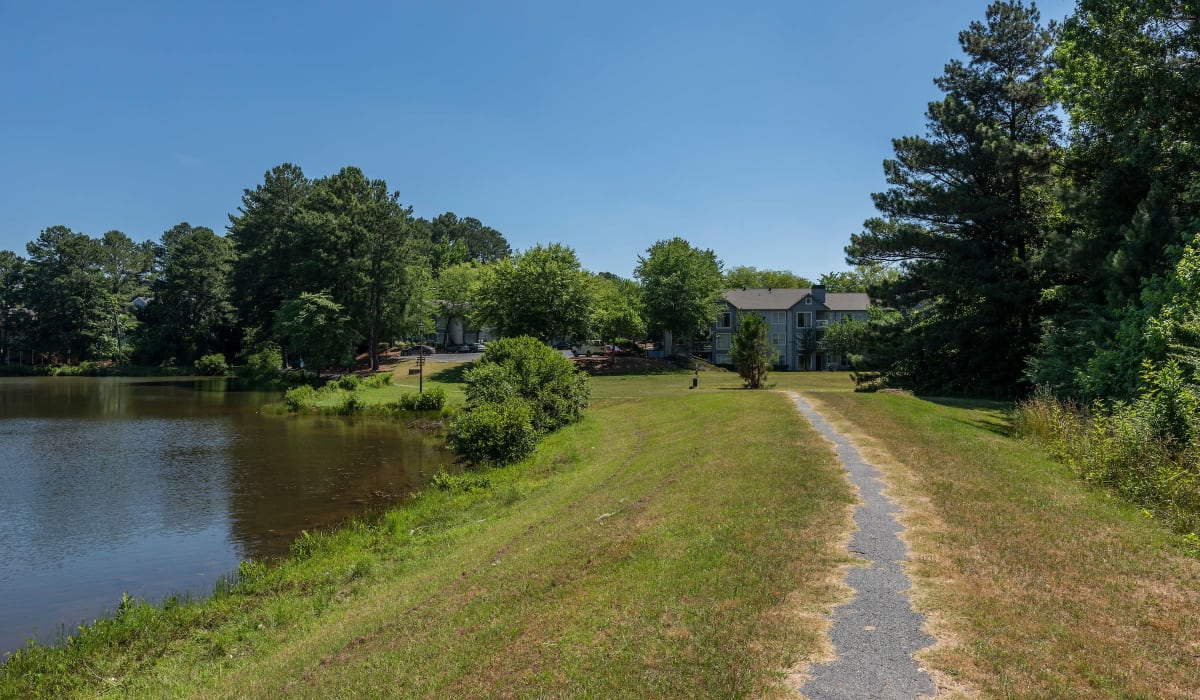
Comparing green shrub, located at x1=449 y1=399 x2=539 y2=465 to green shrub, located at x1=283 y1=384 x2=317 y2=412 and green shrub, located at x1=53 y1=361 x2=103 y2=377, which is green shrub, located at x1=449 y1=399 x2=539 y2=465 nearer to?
green shrub, located at x1=283 y1=384 x2=317 y2=412

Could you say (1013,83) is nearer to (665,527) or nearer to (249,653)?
(665,527)

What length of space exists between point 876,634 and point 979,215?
3023 cm

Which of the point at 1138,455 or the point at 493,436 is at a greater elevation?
the point at 1138,455

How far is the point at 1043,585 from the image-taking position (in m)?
7.86

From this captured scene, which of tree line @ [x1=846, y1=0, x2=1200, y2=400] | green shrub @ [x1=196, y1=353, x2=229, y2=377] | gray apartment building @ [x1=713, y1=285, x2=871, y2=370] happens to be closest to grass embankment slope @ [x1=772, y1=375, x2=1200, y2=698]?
tree line @ [x1=846, y1=0, x2=1200, y2=400]

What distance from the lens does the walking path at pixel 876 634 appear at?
19.4 ft

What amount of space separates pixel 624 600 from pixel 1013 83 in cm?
3465

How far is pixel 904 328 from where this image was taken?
35188 mm

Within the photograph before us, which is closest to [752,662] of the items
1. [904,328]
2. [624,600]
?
[624,600]

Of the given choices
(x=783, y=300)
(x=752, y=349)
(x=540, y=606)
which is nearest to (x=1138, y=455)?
(x=540, y=606)

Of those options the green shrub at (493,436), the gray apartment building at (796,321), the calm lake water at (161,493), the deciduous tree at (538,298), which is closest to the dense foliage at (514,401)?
the green shrub at (493,436)

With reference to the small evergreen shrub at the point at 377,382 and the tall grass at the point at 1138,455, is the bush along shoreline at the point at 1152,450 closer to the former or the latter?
the tall grass at the point at 1138,455

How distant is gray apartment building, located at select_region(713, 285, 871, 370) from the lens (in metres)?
83.3

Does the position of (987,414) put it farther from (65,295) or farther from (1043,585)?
(65,295)
